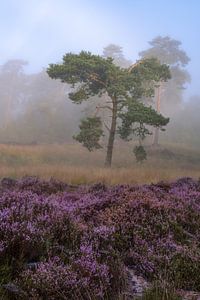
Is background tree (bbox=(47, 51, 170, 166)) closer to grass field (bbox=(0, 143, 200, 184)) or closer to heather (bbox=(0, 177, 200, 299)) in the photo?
grass field (bbox=(0, 143, 200, 184))

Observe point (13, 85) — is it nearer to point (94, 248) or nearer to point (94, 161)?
point (94, 161)

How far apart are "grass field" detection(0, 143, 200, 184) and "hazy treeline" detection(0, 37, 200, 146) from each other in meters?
7.94

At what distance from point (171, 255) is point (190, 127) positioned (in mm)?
62303

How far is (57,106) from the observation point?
213 feet

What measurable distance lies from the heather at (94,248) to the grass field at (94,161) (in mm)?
11117

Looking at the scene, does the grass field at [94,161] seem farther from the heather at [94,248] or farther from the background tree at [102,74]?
the heather at [94,248]

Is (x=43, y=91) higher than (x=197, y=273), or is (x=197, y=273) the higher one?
(x=43, y=91)

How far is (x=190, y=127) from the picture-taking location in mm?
66250

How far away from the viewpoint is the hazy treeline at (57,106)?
5359 centimetres

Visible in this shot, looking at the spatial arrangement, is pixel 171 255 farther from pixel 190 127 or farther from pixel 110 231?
pixel 190 127

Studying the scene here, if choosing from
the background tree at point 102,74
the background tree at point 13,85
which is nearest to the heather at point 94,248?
the background tree at point 102,74

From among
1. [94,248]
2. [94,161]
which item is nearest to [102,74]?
[94,161]

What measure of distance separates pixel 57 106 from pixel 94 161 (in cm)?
3187

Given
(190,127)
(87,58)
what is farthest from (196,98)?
(87,58)
